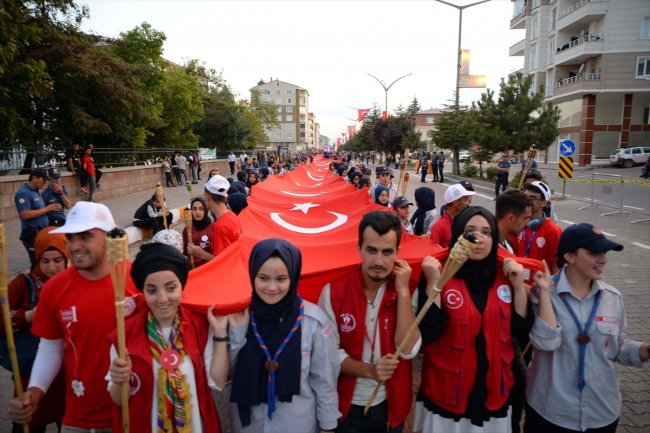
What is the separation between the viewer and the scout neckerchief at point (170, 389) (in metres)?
2.13

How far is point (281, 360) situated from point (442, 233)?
2.71 metres

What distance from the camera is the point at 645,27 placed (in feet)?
112

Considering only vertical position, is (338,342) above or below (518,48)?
below

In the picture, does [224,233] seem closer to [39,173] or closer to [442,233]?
[442,233]

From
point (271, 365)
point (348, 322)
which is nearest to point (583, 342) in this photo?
point (348, 322)

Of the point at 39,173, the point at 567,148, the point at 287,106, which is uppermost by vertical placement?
the point at 287,106

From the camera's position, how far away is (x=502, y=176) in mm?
18062

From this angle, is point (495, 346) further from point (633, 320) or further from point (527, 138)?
point (527, 138)

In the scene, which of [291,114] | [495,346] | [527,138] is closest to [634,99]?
[527,138]

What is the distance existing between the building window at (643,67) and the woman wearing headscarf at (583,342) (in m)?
41.8

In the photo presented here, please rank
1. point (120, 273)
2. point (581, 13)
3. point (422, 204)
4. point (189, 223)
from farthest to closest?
1. point (581, 13)
2. point (422, 204)
3. point (189, 223)
4. point (120, 273)

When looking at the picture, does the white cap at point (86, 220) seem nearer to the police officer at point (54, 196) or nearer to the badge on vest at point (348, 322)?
the badge on vest at point (348, 322)

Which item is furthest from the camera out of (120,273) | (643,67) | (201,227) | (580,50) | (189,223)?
(580,50)

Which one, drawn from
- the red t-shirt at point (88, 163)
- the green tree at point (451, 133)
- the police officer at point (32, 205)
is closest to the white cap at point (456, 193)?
the police officer at point (32, 205)
